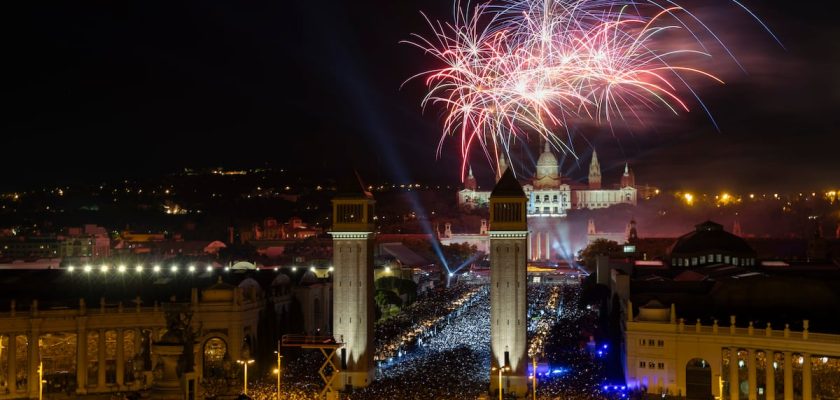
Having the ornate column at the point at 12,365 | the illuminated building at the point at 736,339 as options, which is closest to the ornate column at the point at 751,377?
the illuminated building at the point at 736,339

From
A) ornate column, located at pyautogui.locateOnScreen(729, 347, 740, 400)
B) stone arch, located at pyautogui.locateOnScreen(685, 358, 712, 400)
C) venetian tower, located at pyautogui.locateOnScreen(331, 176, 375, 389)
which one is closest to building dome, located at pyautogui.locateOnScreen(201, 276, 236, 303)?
venetian tower, located at pyautogui.locateOnScreen(331, 176, 375, 389)

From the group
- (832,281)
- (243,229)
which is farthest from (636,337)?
(243,229)

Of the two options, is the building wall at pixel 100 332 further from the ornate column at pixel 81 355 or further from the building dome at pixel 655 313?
the building dome at pixel 655 313

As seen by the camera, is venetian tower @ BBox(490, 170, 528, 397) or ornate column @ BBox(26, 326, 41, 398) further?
venetian tower @ BBox(490, 170, 528, 397)

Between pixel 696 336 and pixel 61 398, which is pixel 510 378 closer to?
pixel 696 336

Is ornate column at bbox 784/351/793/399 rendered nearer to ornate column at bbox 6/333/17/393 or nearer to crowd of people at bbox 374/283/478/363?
crowd of people at bbox 374/283/478/363

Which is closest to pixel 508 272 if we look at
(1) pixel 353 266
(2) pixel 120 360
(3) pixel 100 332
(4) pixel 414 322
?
(1) pixel 353 266
